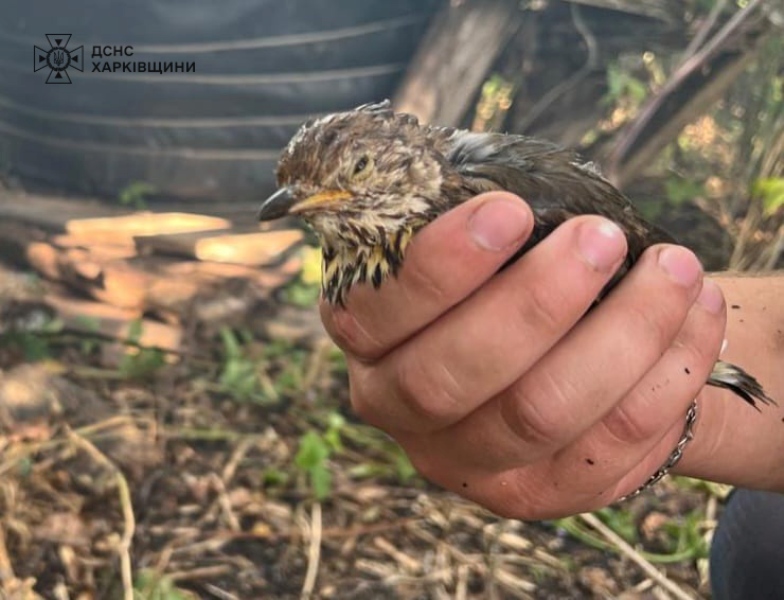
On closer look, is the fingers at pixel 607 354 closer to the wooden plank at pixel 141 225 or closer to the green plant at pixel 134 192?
the wooden plank at pixel 141 225

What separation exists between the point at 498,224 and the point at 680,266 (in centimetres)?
32

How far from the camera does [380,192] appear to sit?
1628 millimetres

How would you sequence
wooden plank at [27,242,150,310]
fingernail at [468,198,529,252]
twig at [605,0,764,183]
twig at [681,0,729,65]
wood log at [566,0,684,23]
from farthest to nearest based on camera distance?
wood log at [566,0,684,23]
twig at [681,0,729,65]
twig at [605,0,764,183]
wooden plank at [27,242,150,310]
fingernail at [468,198,529,252]

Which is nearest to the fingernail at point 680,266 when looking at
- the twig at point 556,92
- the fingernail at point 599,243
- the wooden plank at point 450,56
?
the fingernail at point 599,243

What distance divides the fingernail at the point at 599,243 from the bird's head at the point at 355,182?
0.93 feet

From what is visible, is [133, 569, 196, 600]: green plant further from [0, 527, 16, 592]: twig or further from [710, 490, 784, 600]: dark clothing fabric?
[710, 490, 784, 600]: dark clothing fabric

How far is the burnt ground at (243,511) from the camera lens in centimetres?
298

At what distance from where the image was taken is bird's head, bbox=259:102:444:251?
1.62 meters

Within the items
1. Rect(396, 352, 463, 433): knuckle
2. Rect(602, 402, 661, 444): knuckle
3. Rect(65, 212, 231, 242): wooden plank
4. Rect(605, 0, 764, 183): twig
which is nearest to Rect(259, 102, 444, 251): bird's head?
Rect(396, 352, 463, 433): knuckle

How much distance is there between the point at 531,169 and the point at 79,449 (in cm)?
216

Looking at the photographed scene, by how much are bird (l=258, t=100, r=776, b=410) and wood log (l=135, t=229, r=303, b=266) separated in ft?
8.36

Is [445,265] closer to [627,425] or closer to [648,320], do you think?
[648,320]

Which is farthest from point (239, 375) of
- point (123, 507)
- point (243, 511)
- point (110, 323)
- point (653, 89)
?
point (653, 89)

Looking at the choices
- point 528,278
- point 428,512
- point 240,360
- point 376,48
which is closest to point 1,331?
point 240,360
